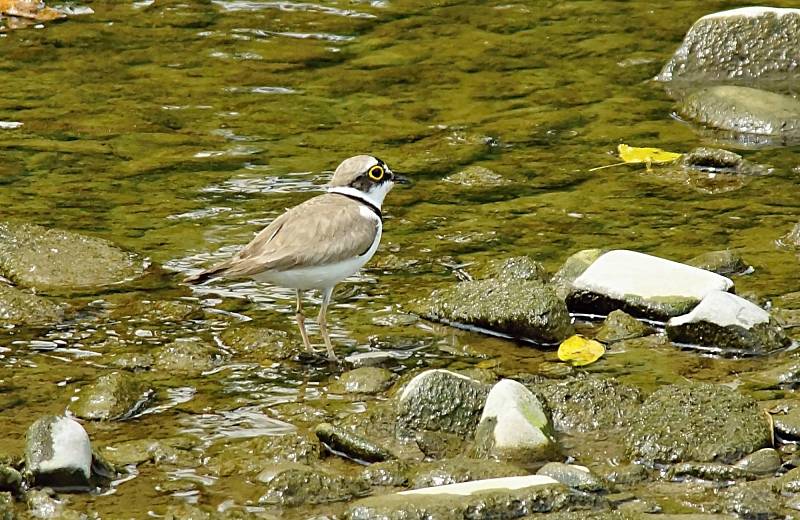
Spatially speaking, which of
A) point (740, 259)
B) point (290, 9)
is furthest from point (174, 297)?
point (290, 9)

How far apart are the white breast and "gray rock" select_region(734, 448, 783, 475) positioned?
252 centimetres

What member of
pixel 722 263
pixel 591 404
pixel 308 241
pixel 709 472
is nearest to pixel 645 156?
pixel 722 263

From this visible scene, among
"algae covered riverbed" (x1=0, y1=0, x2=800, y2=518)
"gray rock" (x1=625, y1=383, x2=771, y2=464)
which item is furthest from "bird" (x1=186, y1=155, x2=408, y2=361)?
"gray rock" (x1=625, y1=383, x2=771, y2=464)

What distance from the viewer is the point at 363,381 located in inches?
283

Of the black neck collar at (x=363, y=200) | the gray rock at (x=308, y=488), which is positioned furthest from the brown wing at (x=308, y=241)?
the gray rock at (x=308, y=488)

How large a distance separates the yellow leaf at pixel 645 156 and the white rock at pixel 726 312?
10.6 feet

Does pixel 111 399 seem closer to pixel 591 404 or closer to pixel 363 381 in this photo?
pixel 363 381

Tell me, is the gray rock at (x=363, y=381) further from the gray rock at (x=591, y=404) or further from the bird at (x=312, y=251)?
the gray rock at (x=591, y=404)

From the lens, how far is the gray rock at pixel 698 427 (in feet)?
20.0

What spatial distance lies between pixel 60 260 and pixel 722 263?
408 cm

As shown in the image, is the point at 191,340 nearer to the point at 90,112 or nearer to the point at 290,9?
the point at 90,112

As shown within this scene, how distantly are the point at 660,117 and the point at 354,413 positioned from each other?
5.81m

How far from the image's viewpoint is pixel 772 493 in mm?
5703

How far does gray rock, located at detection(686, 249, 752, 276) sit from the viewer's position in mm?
8430
